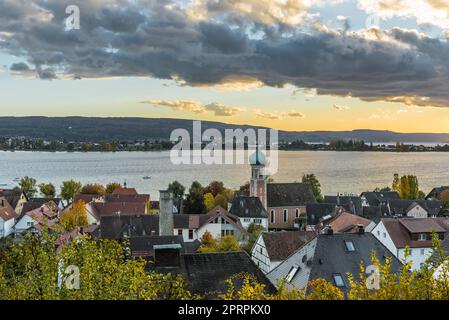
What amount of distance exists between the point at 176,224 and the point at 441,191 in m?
58.8

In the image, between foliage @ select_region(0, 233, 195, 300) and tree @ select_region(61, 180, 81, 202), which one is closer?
foliage @ select_region(0, 233, 195, 300)

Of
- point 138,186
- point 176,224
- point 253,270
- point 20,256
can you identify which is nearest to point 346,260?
point 253,270

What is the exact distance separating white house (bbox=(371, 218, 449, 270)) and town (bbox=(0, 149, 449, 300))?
81mm

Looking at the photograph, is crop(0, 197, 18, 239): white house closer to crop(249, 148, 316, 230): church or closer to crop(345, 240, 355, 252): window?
crop(249, 148, 316, 230): church

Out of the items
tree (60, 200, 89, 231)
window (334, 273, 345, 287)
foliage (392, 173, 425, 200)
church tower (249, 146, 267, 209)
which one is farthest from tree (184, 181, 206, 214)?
window (334, 273, 345, 287)

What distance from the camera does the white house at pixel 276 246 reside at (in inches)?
1447

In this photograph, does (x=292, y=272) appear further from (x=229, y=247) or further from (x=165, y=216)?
(x=165, y=216)

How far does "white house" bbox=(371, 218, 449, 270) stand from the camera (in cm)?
3944

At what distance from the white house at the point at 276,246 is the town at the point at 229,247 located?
9 centimetres

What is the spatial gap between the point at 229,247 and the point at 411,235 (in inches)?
560

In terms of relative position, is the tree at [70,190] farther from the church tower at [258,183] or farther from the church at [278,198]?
the church tower at [258,183]

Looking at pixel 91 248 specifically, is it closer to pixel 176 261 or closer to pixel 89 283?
pixel 89 283

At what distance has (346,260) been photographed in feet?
89.0

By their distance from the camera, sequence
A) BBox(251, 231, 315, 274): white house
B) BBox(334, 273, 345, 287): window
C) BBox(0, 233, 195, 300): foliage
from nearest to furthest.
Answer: BBox(0, 233, 195, 300): foliage, BBox(334, 273, 345, 287): window, BBox(251, 231, 315, 274): white house
